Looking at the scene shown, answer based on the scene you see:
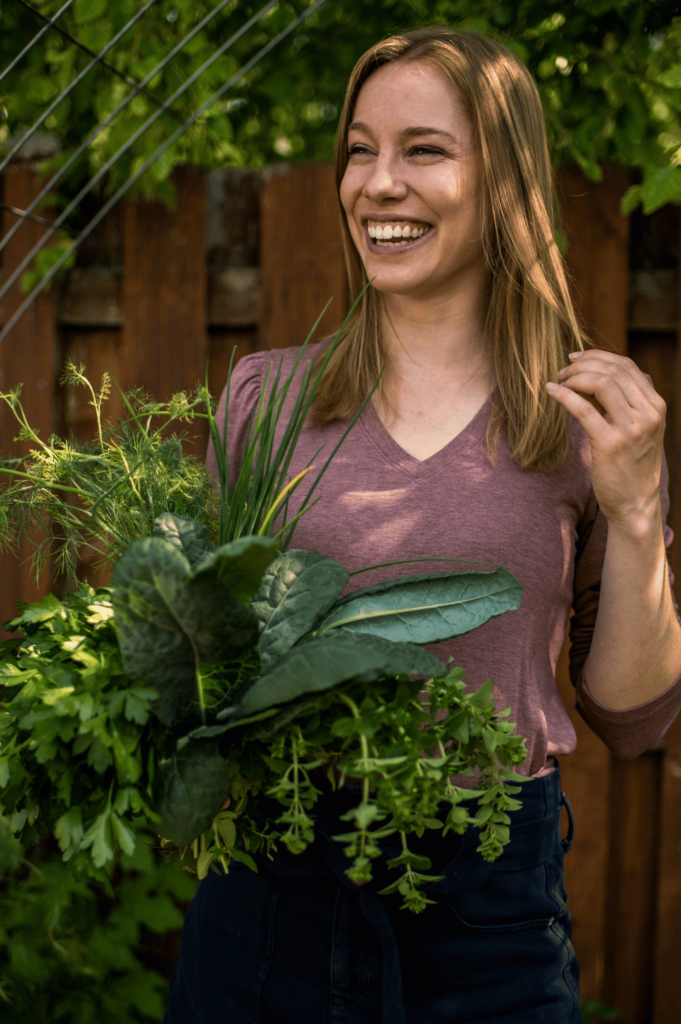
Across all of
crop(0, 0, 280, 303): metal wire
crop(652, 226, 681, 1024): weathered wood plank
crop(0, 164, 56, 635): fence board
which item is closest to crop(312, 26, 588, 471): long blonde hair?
crop(0, 0, 280, 303): metal wire

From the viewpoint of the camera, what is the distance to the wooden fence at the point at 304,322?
5.24ft

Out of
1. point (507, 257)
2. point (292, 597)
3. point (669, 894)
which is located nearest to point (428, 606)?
point (292, 597)

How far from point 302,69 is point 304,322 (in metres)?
0.71

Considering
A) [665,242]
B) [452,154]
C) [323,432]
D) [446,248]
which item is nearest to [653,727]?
[323,432]

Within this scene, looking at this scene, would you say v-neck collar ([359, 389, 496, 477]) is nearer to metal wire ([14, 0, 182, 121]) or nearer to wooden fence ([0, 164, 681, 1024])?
wooden fence ([0, 164, 681, 1024])

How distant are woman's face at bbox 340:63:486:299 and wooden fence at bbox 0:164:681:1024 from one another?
20.7 inches

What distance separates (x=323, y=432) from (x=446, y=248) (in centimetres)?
33

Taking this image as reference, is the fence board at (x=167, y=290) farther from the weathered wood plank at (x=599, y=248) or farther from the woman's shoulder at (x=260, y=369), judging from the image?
the weathered wood plank at (x=599, y=248)

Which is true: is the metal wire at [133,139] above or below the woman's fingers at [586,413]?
above

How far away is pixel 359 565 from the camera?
1053mm

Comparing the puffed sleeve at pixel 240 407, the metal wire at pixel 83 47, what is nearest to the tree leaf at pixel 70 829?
the puffed sleeve at pixel 240 407

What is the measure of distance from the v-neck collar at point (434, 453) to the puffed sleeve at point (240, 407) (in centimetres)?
20

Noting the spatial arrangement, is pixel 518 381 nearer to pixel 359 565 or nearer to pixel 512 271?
pixel 512 271

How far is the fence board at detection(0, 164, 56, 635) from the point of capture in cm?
170
